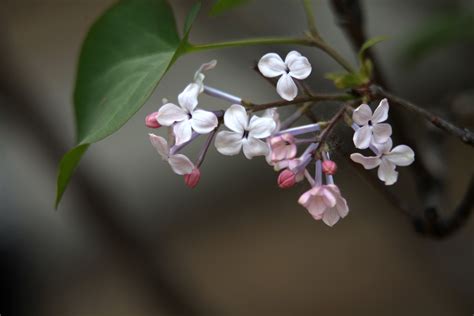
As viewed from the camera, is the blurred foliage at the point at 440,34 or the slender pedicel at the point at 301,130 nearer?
the slender pedicel at the point at 301,130

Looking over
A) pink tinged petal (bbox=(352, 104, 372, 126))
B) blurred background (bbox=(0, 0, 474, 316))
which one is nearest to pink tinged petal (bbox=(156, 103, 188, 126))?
pink tinged petal (bbox=(352, 104, 372, 126))

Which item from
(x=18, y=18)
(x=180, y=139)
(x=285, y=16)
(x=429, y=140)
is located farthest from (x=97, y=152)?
(x=180, y=139)

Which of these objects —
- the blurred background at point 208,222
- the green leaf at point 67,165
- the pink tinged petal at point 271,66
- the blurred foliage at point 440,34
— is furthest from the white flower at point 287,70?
the blurred background at point 208,222

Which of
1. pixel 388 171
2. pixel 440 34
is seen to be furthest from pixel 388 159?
pixel 440 34

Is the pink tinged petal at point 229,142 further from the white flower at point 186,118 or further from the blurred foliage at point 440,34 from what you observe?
the blurred foliage at point 440,34

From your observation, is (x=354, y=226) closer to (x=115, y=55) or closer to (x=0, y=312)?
(x=0, y=312)

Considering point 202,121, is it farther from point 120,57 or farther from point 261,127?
point 120,57

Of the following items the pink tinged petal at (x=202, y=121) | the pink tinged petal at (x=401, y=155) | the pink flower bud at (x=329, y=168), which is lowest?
the pink tinged petal at (x=401, y=155)
